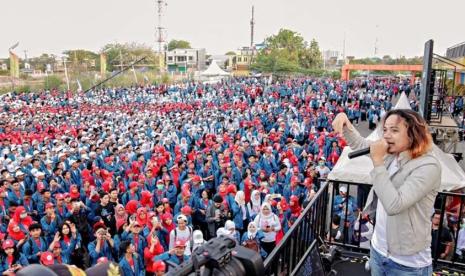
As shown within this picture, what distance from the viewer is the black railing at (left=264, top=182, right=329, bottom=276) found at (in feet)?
6.83

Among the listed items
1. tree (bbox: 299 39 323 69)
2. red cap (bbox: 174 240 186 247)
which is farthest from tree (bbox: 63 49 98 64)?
red cap (bbox: 174 240 186 247)

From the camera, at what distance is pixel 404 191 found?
5.75ft

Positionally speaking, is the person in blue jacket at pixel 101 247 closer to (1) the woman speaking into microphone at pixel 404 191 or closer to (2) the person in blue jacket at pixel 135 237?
(2) the person in blue jacket at pixel 135 237

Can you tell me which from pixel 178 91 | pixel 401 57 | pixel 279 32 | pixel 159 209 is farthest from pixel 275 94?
pixel 401 57

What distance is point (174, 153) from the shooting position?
12125mm

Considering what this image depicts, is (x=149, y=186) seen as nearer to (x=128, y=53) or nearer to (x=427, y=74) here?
(x=427, y=74)

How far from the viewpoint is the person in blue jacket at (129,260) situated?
5381 millimetres

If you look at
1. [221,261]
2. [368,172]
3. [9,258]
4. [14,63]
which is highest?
[14,63]

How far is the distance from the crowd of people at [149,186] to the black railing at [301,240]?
447 millimetres

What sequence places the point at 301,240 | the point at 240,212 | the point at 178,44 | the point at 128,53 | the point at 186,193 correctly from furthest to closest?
the point at 178,44 → the point at 128,53 → the point at 186,193 → the point at 240,212 → the point at 301,240

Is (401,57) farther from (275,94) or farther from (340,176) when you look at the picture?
(340,176)

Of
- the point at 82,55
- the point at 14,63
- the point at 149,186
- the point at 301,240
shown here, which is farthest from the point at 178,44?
the point at 301,240

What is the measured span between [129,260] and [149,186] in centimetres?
311

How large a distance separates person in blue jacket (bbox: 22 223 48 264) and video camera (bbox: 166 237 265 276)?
5.08 meters
